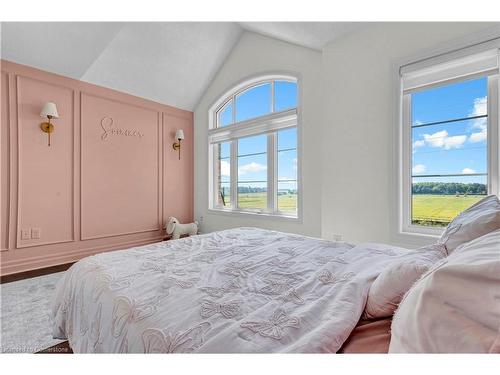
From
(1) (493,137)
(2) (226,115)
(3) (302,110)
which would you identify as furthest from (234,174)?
(1) (493,137)

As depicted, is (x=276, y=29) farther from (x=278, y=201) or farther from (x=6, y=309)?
(x=6, y=309)

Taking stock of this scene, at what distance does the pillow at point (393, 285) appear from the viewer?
75 centimetres

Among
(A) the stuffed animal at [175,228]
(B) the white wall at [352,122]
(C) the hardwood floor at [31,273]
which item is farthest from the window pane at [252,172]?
(C) the hardwood floor at [31,273]

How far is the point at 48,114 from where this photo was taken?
2.74m

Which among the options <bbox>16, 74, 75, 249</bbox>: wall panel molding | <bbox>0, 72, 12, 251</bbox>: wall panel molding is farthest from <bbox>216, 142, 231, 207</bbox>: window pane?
<bbox>0, 72, 12, 251</bbox>: wall panel molding

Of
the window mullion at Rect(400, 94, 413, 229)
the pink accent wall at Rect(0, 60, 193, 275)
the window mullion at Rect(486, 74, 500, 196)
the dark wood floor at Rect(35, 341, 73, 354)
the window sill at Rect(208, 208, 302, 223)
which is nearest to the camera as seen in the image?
the dark wood floor at Rect(35, 341, 73, 354)

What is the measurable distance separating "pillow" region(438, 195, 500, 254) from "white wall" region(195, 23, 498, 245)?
1286 mm

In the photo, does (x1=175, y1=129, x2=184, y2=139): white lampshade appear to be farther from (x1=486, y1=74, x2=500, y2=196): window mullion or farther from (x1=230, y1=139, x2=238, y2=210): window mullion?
(x1=486, y1=74, x2=500, y2=196): window mullion

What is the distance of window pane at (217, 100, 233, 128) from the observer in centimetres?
405

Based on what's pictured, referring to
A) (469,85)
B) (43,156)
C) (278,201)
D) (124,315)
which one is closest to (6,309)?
(43,156)

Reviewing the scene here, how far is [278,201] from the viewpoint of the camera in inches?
138

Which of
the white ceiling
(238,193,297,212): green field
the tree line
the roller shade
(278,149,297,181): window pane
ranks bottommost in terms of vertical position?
(238,193,297,212): green field

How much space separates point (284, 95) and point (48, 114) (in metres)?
2.89

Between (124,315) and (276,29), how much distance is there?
10.1 feet
